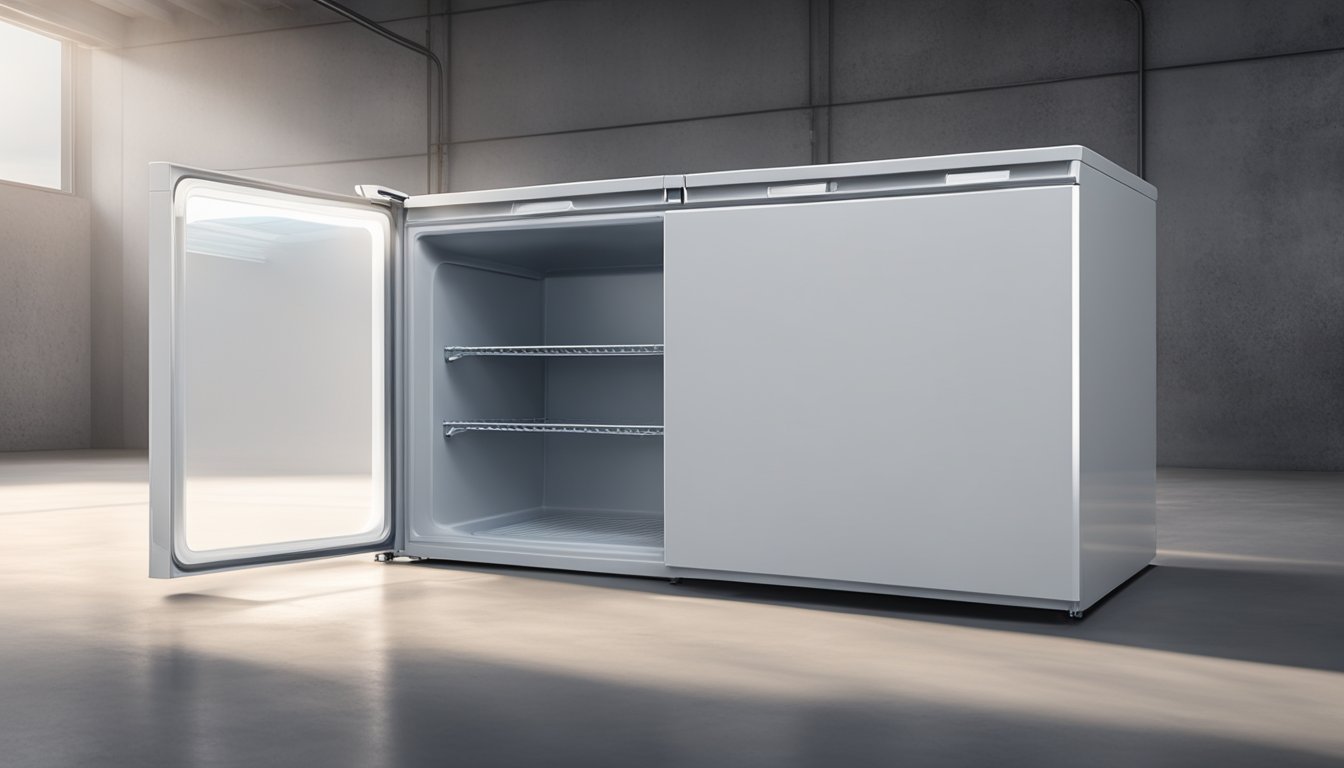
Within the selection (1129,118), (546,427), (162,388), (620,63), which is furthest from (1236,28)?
(162,388)

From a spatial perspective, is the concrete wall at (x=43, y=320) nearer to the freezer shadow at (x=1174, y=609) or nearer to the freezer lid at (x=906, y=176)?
the freezer shadow at (x=1174, y=609)

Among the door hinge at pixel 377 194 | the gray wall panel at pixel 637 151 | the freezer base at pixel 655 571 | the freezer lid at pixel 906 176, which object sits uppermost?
the gray wall panel at pixel 637 151

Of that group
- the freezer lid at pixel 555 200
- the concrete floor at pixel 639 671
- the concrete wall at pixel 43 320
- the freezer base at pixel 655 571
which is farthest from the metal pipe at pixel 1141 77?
the concrete wall at pixel 43 320

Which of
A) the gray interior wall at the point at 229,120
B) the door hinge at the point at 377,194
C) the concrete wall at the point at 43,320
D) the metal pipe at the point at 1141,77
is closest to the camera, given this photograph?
the door hinge at the point at 377,194

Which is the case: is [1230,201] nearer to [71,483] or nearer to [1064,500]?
[1064,500]

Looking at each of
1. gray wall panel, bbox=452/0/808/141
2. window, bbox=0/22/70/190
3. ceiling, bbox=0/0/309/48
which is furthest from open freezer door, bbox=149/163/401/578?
window, bbox=0/22/70/190

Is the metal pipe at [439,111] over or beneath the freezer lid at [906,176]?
over

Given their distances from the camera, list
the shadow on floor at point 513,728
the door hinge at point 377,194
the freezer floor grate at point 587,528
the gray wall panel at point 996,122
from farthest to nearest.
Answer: the gray wall panel at point 996,122 → the freezer floor grate at point 587,528 → the door hinge at point 377,194 → the shadow on floor at point 513,728

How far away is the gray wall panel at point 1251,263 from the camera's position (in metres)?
10.5

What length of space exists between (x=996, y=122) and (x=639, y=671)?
960 centimetres

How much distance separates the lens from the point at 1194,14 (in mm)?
10859

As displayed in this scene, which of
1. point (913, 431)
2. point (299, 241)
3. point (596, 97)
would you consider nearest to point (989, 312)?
point (913, 431)

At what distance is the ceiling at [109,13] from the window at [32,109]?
300 mm

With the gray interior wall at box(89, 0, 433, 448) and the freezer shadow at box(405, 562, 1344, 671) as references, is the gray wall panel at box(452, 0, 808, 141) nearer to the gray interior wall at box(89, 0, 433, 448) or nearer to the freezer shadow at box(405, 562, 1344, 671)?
the gray interior wall at box(89, 0, 433, 448)
